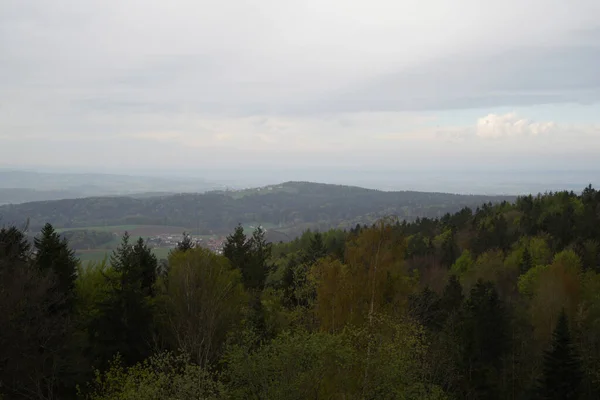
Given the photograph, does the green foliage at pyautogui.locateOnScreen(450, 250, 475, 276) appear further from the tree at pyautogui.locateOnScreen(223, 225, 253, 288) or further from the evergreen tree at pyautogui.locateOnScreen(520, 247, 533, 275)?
the tree at pyautogui.locateOnScreen(223, 225, 253, 288)

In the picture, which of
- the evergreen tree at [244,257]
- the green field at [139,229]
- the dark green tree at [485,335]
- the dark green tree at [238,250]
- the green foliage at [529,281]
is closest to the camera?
the dark green tree at [485,335]

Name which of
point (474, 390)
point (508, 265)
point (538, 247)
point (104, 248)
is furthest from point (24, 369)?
point (104, 248)

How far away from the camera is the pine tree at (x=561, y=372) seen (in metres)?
22.9

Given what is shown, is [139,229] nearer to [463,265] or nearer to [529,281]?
[463,265]

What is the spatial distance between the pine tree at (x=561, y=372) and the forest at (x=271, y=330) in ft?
0.21

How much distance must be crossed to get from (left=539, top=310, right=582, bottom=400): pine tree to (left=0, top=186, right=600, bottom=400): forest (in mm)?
65

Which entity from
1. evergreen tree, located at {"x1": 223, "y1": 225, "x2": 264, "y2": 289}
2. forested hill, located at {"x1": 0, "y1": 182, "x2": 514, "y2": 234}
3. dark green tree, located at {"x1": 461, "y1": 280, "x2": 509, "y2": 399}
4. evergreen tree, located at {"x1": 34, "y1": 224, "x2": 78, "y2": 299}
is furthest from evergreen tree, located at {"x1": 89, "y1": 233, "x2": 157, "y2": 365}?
forested hill, located at {"x1": 0, "y1": 182, "x2": 514, "y2": 234}

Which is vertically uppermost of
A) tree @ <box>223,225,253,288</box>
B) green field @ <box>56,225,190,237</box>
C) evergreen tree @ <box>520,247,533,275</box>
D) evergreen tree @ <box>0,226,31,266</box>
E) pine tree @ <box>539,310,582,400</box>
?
evergreen tree @ <box>0,226,31,266</box>

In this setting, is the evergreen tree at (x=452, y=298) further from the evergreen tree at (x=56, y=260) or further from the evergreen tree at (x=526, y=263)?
the evergreen tree at (x=56, y=260)

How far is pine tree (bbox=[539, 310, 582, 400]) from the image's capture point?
75.0 feet

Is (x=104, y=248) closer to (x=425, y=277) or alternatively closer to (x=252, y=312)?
(x=425, y=277)

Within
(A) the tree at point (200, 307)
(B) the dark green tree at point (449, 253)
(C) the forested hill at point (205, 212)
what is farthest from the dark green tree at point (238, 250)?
(C) the forested hill at point (205, 212)

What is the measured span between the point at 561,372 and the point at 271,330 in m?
15.7

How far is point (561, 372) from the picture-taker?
22969 mm
